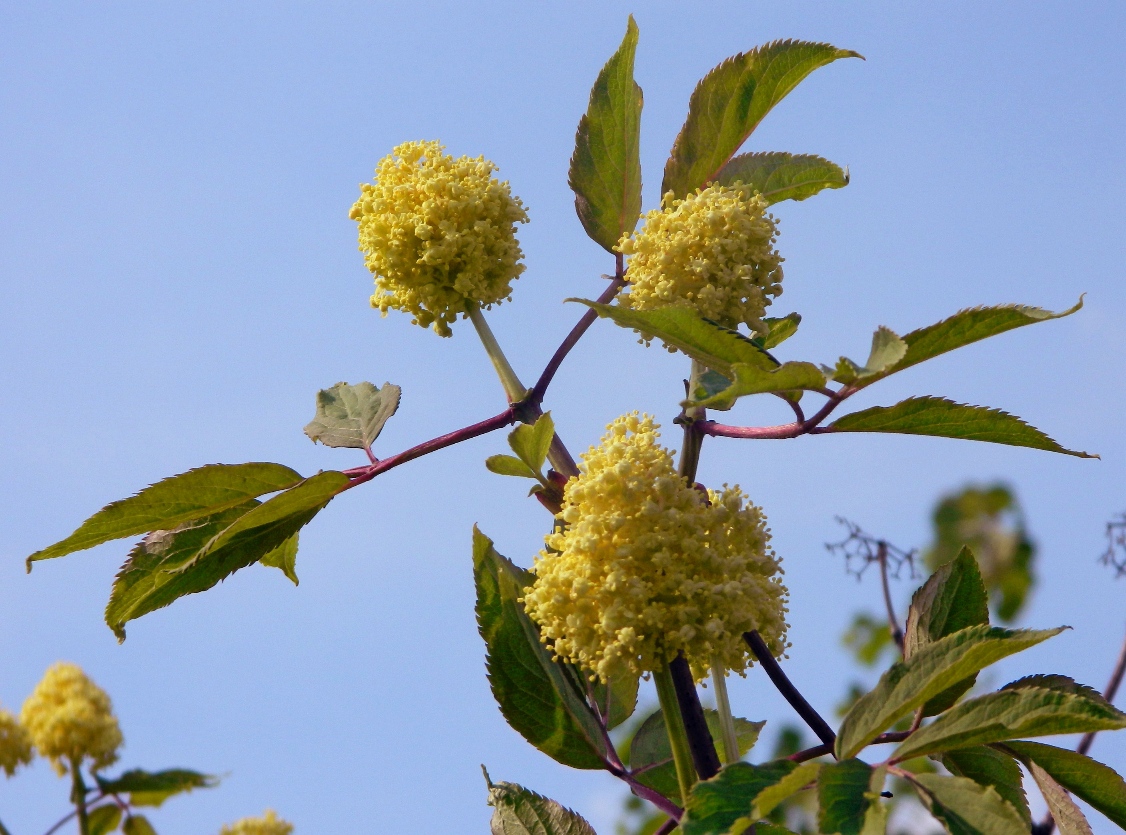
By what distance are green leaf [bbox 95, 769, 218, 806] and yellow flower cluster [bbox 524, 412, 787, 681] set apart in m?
2.55

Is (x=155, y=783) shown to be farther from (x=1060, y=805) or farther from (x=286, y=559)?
(x=1060, y=805)

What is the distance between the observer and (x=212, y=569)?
85.7 inches

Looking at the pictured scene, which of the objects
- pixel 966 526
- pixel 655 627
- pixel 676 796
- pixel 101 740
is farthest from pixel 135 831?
pixel 966 526

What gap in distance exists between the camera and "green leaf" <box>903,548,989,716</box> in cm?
205

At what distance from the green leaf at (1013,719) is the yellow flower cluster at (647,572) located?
319 millimetres

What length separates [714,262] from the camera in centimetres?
202

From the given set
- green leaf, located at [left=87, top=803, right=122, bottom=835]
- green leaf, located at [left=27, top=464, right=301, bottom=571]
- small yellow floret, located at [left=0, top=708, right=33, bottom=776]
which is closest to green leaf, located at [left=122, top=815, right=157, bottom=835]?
green leaf, located at [left=87, top=803, right=122, bottom=835]

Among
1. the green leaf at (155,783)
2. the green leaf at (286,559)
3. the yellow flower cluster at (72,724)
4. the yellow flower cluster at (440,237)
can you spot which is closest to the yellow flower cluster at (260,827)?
the green leaf at (155,783)

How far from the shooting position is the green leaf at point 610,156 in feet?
7.41

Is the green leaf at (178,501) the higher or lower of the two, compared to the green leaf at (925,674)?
higher

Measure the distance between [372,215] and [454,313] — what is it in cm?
27

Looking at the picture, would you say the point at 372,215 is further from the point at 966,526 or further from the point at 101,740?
the point at 966,526

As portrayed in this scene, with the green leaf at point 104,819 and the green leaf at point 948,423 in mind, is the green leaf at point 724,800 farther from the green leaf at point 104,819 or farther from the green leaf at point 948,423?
the green leaf at point 104,819

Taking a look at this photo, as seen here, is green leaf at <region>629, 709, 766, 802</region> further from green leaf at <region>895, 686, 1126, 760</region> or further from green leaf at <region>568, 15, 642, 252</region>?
green leaf at <region>568, 15, 642, 252</region>
